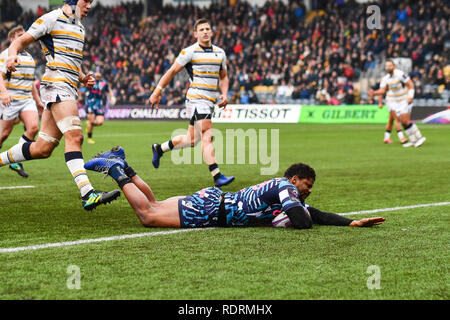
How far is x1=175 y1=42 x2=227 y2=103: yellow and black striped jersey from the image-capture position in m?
9.94

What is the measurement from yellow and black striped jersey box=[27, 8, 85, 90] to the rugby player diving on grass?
49.8 inches

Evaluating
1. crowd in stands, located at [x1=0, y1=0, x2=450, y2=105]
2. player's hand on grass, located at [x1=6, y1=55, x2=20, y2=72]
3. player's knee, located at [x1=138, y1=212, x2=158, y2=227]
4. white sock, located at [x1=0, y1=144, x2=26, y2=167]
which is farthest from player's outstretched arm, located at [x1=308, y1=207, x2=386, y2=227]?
crowd in stands, located at [x1=0, y1=0, x2=450, y2=105]

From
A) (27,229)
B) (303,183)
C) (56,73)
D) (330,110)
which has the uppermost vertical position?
(56,73)

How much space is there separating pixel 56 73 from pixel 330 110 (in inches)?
936

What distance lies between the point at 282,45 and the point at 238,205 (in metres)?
31.0

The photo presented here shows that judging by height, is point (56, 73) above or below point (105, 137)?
above

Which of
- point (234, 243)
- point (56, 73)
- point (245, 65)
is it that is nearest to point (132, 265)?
point (234, 243)

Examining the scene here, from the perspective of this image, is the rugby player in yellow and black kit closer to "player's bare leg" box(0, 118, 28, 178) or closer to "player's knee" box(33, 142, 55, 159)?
"player's knee" box(33, 142, 55, 159)

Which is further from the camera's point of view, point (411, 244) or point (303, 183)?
point (303, 183)

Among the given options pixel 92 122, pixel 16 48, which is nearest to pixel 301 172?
pixel 16 48

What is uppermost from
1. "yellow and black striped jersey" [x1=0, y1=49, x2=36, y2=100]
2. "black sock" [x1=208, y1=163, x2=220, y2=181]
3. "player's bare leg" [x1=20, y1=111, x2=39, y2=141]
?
"yellow and black striped jersey" [x1=0, y1=49, x2=36, y2=100]

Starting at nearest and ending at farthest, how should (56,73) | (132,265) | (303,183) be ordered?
(132,265), (303,183), (56,73)

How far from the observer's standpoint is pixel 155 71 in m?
37.3

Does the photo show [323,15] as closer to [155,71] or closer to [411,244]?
[155,71]
